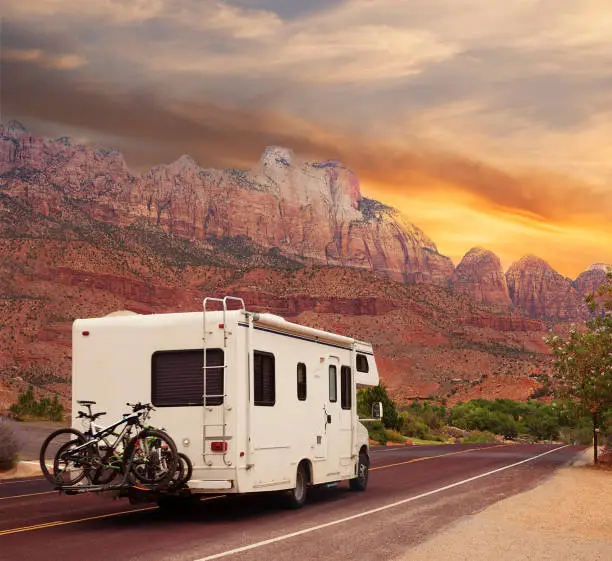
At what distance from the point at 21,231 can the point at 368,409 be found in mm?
63202

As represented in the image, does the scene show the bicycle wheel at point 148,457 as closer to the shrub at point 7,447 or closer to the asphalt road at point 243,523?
the asphalt road at point 243,523

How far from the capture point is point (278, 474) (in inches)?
611

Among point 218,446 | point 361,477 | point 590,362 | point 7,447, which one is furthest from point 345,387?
point 590,362

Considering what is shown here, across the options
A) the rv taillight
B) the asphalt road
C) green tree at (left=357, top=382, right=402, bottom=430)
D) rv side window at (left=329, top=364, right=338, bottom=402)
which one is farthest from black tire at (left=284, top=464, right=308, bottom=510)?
green tree at (left=357, top=382, right=402, bottom=430)

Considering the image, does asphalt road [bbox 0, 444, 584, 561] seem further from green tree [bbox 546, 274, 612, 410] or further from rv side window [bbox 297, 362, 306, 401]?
green tree [bbox 546, 274, 612, 410]

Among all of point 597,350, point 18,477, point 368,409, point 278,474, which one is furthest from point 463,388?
point 278,474

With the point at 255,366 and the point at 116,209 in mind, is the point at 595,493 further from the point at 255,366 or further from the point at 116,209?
the point at 116,209

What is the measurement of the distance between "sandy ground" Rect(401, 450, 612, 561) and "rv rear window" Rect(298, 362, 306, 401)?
11.5 feet

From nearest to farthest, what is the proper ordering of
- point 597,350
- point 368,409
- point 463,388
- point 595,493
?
1. point 595,493
2. point 597,350
3. point 368,409
4. point 463,388

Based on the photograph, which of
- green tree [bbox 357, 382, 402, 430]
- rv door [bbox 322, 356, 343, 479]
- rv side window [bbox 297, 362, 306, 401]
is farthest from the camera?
green tree [bbox 357, 382, 402, 430]

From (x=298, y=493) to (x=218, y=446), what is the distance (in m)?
3.12

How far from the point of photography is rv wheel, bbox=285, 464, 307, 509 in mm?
16328

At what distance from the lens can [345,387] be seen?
19062mm

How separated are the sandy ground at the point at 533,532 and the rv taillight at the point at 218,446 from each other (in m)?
3.31
